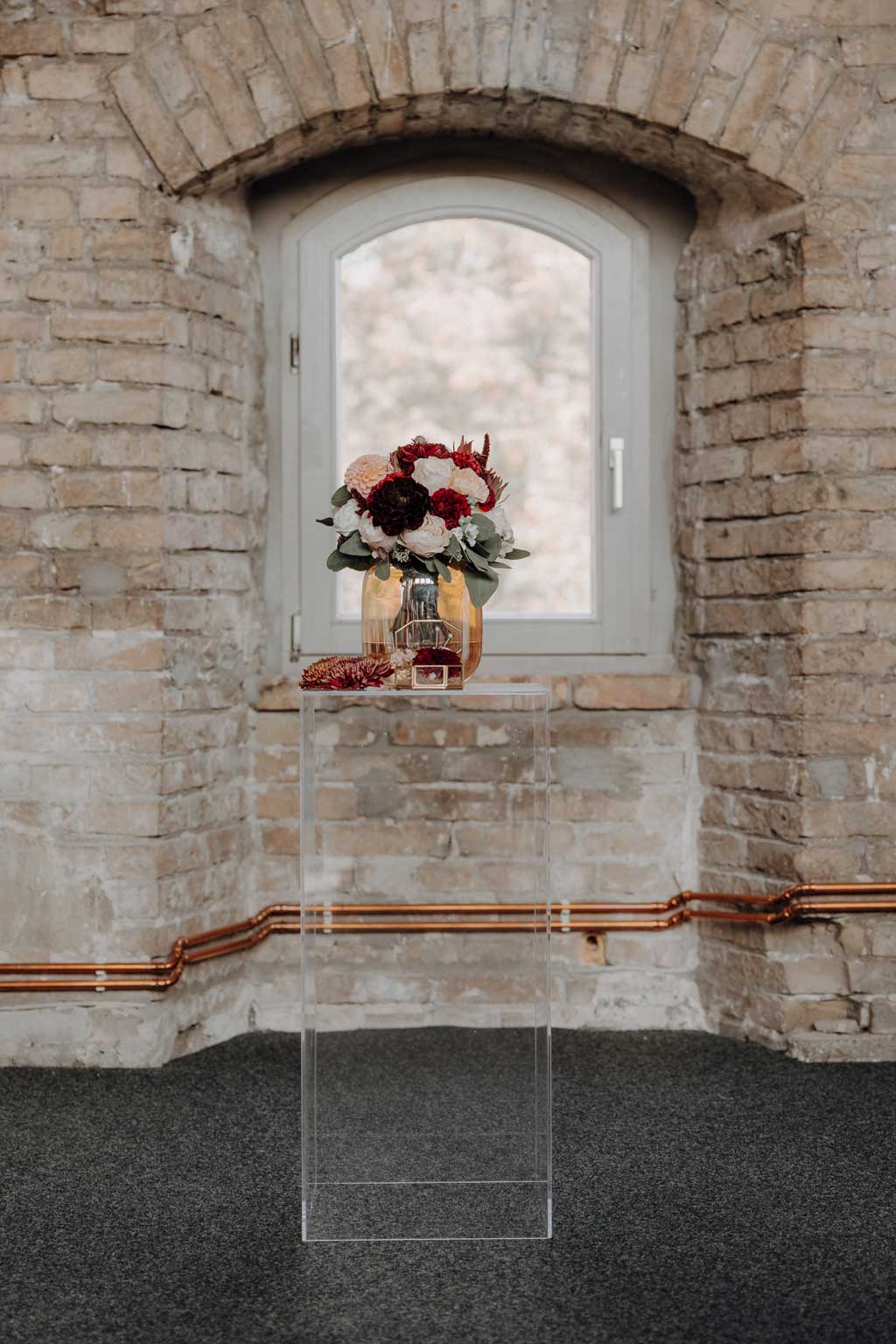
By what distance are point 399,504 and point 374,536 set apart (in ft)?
0.26

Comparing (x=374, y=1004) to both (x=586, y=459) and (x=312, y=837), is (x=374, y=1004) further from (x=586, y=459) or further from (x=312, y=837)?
(x=586, y=459)

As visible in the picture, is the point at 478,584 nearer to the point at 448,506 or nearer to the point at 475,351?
the point at 448,506

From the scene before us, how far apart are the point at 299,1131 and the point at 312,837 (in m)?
0.82

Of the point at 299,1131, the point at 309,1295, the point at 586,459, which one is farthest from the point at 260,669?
the point at 309,1295

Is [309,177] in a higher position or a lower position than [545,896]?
higher

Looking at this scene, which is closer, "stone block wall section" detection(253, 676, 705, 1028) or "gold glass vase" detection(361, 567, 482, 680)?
"gold glass vase" detection(361, 567, 482, 680)

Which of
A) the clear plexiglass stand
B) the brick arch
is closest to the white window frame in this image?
the brick arch

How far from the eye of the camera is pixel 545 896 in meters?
2.37

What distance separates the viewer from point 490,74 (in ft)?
10.5

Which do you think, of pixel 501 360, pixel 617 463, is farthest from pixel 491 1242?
pixel 501 360

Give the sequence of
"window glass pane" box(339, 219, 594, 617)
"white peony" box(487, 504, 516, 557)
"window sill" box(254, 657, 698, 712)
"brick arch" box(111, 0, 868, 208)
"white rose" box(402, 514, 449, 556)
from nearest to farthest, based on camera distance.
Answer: "white rose" box(402, 514, 449, 556) < "white peony" box(487, 504, 516, 557) < "brick arch" box(111, 0, 868, 208) < "window sill" box(254, 657, 698, 712) < "window glass pane" box(339, 219, 594, 617)

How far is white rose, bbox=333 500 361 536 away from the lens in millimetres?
2426

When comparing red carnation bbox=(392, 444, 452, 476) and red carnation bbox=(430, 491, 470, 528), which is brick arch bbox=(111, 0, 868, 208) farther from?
red carnation bbox=(430, 491, 470, 528)

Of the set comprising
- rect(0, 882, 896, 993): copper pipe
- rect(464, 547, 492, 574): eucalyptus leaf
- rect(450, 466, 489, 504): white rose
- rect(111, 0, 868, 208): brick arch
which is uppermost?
rect(111, 0, 868, 208): brick arch
